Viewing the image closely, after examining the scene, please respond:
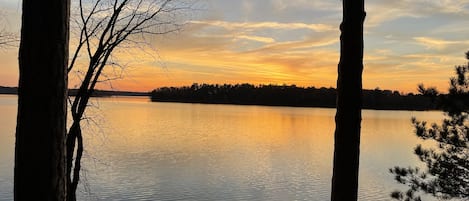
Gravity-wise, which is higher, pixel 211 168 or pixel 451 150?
pixel 451 150

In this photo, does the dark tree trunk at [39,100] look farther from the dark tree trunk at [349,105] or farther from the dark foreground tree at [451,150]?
the dark foreground tree at [451,150]

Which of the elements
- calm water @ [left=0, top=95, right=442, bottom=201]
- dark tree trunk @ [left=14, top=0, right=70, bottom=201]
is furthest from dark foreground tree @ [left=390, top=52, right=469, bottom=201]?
dark tree trunk @ [left=14, top=0, right=70, bottom=201]

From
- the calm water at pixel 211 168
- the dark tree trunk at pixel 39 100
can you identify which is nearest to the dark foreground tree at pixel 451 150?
the calm water at pixel 211 168

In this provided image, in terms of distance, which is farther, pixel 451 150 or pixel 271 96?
pixel 271 96

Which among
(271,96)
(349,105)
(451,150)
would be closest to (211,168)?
(451,150)

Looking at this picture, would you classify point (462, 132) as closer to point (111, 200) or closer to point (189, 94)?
point (111, 200)

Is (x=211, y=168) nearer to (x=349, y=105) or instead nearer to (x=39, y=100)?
(x=349, y=105)

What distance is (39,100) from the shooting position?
2.44 meters

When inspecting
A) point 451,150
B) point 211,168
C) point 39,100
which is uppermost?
point 39,100

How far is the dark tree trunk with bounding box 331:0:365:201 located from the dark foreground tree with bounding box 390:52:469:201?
11.4 ft

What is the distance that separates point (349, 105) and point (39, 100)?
1911mm

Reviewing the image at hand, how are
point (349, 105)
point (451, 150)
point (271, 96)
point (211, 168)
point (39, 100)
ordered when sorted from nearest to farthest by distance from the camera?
point (39, 100), point (349, 105), point (451, 150), point (211, 168), point (271, 96)

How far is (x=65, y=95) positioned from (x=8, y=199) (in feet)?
32.4

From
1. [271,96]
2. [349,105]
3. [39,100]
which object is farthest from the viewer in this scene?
[271,96]
